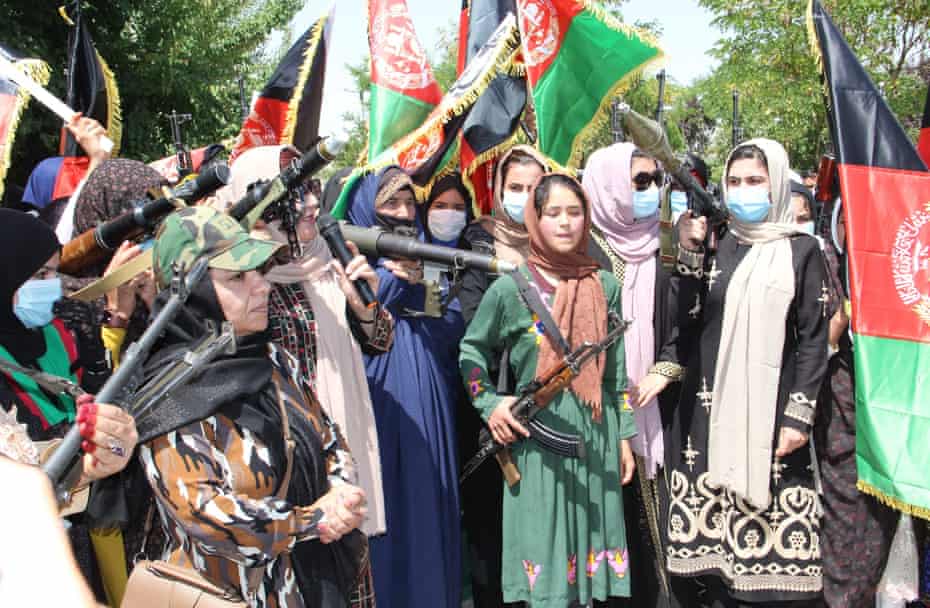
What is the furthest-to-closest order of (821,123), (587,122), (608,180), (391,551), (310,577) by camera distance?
(821,123)
(587,122)
(608,180)
(391,551)
(310,577)

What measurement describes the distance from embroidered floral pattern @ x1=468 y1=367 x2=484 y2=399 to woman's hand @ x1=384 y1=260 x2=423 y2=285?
443 millimetres

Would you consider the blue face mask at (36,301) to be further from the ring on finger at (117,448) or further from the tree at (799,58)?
the tree at (799,58)

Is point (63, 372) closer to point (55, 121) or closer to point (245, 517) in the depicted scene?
point (245, 517)

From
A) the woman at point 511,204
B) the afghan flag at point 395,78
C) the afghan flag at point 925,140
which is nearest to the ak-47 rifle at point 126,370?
the woman at point 511,204

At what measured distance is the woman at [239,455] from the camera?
7.53ft

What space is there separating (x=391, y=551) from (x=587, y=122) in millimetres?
2404

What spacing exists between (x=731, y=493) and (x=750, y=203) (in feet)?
4.00

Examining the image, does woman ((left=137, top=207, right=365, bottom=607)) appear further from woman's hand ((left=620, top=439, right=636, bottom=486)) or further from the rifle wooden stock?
woman's hand ((left=620, top=439, right=636, bottom=486))

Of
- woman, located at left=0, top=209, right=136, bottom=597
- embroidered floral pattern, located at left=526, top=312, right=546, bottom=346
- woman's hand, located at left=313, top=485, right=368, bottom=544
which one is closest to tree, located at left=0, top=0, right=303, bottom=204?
woman, located at left=0, top=209, right=136, bottom=597

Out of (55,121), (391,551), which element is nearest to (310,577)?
(391,551)

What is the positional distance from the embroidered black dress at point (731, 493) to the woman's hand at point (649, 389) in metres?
0.13

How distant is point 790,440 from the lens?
12.3 feet

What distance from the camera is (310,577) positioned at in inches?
102

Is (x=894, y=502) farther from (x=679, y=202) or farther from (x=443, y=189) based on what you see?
(x=443, y=189)
